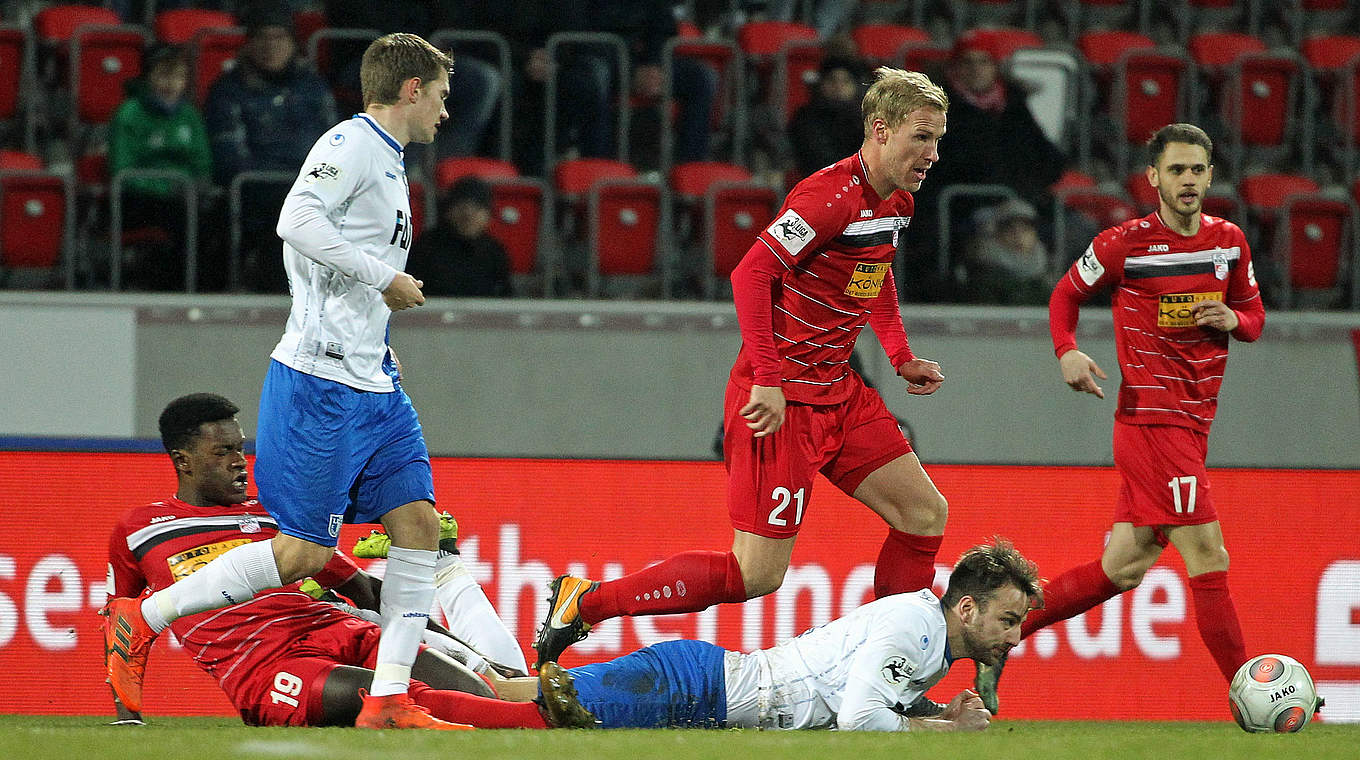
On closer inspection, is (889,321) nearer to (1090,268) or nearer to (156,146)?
(1090,268)

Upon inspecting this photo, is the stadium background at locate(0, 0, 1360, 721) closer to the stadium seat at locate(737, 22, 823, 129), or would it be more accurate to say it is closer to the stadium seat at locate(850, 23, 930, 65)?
the stadium seat at locate(737, 22, 823, 129)

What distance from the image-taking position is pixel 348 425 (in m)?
4.48

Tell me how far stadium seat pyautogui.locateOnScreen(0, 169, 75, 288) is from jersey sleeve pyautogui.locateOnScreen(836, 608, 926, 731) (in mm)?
5792

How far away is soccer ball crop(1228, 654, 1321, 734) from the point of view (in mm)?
4902

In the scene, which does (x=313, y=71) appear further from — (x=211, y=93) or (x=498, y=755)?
(x=498, y=755)

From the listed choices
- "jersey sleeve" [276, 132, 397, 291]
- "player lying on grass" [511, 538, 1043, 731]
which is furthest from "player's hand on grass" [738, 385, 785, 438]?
"jersey sleeve" [276, 132, 397, 291]

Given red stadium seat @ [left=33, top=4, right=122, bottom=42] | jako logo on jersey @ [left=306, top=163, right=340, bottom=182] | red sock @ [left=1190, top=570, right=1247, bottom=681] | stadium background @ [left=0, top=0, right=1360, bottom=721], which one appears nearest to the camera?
jako logo on jersey @ [left=306, top=163, right=340, bottom=182]

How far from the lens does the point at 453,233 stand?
8.54m

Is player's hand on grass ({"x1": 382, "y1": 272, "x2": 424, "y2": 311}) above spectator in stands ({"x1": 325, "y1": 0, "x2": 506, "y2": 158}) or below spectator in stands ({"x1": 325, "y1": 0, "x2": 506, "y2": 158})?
below

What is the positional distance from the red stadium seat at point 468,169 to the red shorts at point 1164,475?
192 inches

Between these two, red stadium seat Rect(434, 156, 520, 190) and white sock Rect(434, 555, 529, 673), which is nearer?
white sock Rect(434, 555, 529, 673)

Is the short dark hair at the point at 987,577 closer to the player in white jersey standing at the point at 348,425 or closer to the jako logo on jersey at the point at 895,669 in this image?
the jako logo on jersey at the point at 895,669

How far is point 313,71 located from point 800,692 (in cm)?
A: 579

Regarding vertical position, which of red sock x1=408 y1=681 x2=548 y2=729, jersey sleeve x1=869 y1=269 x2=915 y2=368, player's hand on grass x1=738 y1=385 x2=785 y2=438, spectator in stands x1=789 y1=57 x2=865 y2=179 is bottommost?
red sock x1=408 y1=681 x2=548 y2=729
